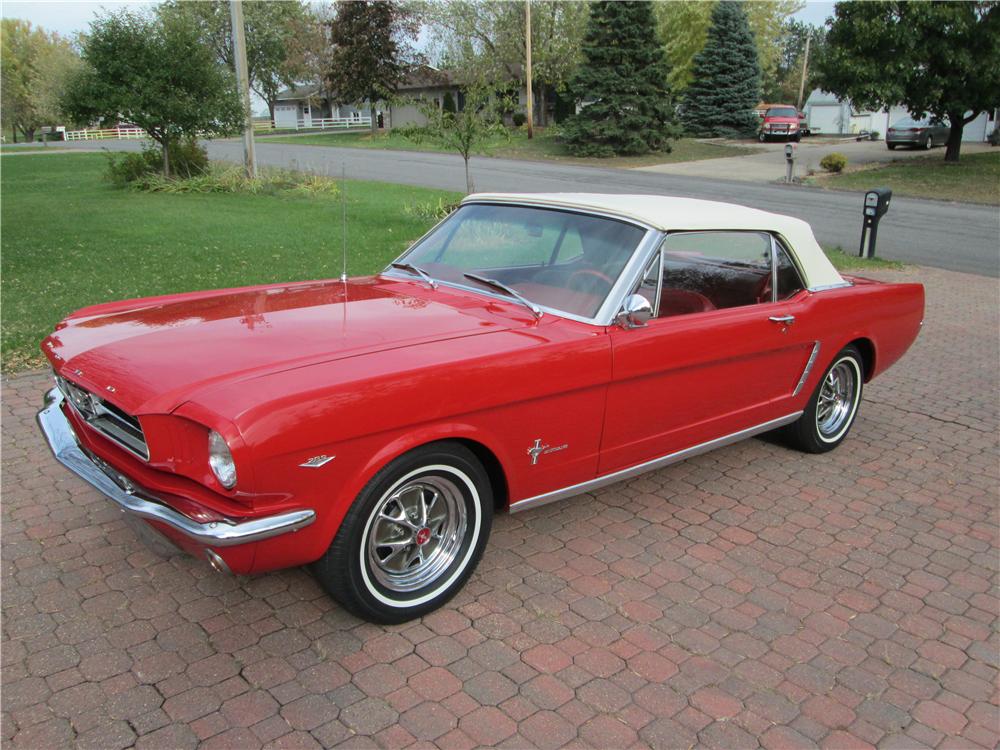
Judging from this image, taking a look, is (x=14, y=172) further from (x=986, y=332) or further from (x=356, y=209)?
(x=986, y=332)

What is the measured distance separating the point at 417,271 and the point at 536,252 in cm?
66

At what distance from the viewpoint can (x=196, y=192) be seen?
58.8 feet

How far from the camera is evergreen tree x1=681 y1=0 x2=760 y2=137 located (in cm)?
4134

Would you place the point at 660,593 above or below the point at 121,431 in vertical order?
below

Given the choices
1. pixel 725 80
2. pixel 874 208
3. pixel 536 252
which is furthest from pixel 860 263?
pixel 725 80

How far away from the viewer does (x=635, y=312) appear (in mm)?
3514

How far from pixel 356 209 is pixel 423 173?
914cm

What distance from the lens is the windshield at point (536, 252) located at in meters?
3.82

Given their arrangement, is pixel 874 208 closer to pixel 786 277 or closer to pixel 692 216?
pixel 786 277

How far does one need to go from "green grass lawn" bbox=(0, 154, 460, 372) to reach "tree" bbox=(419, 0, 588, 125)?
29.7m

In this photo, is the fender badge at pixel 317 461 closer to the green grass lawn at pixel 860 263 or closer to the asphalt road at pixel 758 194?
the asphalt road at pixel 758 194

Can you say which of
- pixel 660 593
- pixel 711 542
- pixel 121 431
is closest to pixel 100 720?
pixel 121 431

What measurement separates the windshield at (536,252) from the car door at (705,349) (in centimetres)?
21

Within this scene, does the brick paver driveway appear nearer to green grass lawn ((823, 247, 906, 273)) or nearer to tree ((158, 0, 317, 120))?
green grass lawn ((823, 247, 906, 273))
